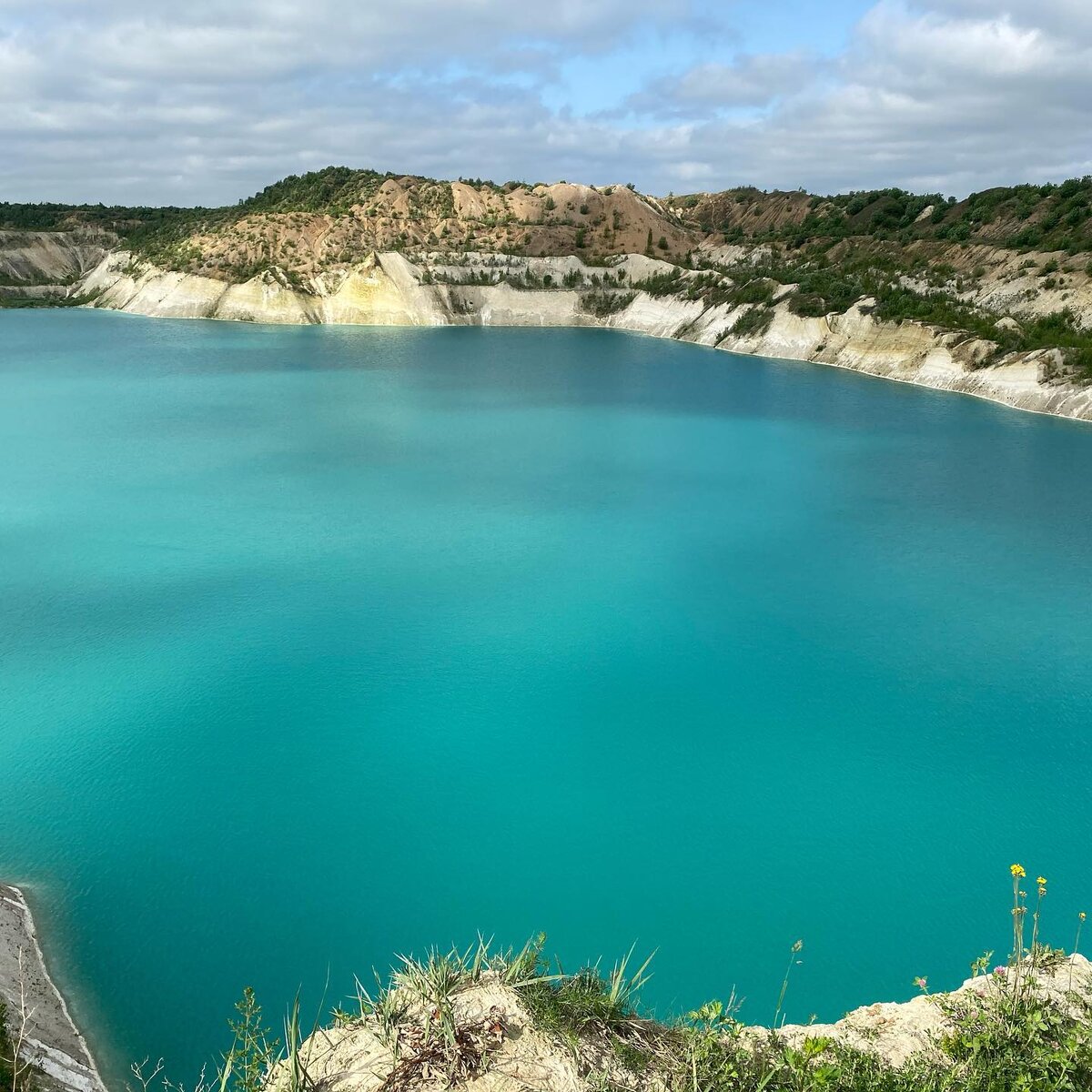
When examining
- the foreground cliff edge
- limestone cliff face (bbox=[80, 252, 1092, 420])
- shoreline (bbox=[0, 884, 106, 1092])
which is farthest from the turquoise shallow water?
limestone cliff face (bbox=[80, 252, 1092, 420])

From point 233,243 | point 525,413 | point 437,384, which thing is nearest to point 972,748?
point 525,413

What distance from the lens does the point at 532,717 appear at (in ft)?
41.7

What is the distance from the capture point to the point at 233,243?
71.7 m

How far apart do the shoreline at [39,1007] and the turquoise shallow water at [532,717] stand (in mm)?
234

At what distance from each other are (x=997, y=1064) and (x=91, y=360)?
5181cm

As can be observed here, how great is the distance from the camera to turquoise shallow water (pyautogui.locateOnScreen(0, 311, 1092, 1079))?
907cm

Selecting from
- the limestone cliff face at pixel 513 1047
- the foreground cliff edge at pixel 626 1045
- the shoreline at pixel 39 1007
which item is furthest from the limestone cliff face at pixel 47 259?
the limestone cliff face at pixel 513 1047

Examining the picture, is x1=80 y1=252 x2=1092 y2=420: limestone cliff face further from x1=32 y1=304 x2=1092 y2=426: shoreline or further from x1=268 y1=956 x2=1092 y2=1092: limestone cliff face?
x1=268 y1=956 x2=1092 y2=1092: limestone cliff face

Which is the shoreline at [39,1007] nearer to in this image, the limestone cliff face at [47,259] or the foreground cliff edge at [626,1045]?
the foreground cliff edge at [626,1045]

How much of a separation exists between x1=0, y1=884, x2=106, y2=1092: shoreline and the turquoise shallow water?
0.23 m

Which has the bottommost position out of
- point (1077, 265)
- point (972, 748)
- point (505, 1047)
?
point (972, 748)

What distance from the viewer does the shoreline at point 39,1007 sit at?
22.6 feet

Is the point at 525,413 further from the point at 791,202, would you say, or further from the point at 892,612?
the point at 791,202

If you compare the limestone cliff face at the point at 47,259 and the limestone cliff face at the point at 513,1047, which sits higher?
the limestone cliff face at the point at 47,259
